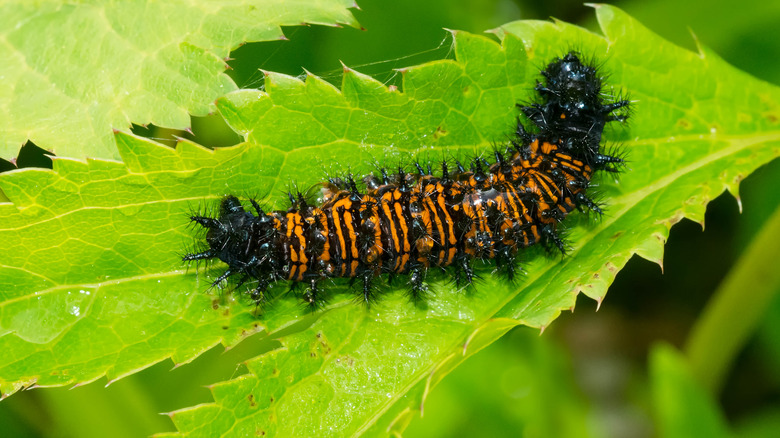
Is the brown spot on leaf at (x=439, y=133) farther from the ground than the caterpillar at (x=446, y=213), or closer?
farther from the ground

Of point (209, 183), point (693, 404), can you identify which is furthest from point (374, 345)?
point (693, 404)

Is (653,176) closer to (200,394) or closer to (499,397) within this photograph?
(499,397)

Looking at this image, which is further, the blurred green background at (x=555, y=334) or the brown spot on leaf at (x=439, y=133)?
the blurred green background at (x=555, y=334)

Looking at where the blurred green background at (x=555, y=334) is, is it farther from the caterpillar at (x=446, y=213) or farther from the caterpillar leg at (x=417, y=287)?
the caterpillar leg at (x=417, y=287)

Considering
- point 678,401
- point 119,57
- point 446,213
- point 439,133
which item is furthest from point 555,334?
point 119,57

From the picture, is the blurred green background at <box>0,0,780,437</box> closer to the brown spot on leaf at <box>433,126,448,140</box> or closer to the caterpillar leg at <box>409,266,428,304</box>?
the brown spot on leaf at <box>433,126,448,140</box>

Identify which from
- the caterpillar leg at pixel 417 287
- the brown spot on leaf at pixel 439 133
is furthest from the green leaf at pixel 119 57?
the caterpillar leg at pixel 417 287

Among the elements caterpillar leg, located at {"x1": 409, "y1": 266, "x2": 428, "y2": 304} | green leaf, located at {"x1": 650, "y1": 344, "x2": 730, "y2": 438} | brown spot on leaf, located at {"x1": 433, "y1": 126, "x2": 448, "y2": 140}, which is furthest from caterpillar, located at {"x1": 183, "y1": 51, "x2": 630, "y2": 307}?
green leaf, located at {"x1": 650, "y1": 344, "x2": 730, "y2": 438}

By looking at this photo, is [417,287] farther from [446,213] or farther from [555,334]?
[555,334]
